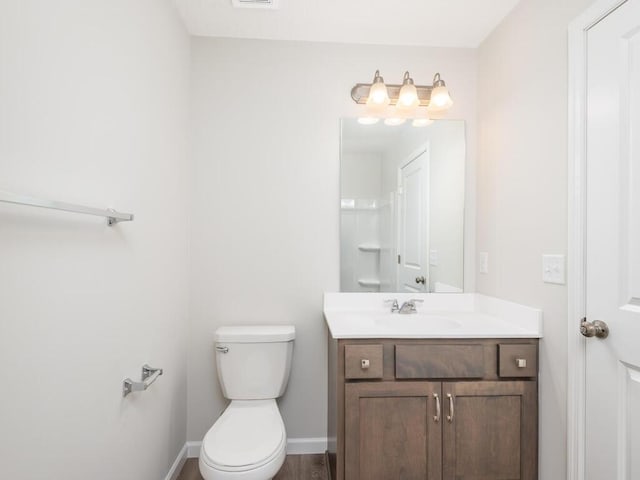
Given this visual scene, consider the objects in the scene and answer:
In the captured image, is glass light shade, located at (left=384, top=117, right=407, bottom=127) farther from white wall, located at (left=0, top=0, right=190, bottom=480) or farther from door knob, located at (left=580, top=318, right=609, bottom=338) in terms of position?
door knob, located at (left=580, top=318, right=609, bottom=338)

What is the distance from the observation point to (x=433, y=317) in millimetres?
2025

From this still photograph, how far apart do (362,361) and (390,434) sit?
33cm

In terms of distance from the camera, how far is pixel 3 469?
810 mm

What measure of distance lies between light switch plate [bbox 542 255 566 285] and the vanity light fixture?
1.03 metres

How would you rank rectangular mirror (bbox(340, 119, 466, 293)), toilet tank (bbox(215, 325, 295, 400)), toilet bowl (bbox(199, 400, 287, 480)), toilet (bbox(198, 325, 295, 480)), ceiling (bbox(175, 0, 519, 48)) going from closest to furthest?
toilet bowl (bbox(199, 400, 287, 480)) → toilet (bbox(198, 325, 295, 480)) → ceiling (bbox(175, 0, 519, 48)) → toilet tank (bbox(215, 325, 295, 400)) → rectangular mirror (bbox(340, 119, 466, 293))

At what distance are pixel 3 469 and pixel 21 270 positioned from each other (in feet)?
1.41

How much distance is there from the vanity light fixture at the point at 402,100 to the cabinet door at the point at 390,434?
146 centimetres

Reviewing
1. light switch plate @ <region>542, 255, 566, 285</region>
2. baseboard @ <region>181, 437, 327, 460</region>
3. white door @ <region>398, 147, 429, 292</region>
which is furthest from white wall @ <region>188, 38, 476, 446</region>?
light switch plate @ <region>542, 255, 566, 285</region>

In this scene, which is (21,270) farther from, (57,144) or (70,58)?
(70,58)

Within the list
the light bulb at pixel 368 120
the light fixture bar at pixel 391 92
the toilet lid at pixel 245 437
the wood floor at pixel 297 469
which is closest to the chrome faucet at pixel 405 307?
the toilet lid at pixel 245 437

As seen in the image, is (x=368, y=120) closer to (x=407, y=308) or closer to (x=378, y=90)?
(x=378, y=90)

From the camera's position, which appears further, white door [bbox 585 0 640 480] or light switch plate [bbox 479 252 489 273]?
light switch plate [bbox 479 252 489 273]

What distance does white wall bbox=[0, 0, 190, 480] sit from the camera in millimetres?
852

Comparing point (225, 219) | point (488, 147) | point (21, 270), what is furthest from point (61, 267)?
point (488, 147)
